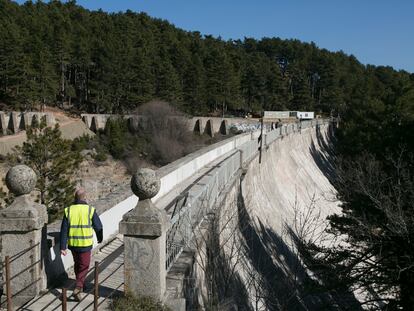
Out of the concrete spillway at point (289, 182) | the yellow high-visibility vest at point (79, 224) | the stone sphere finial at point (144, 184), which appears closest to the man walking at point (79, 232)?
the yellow high-visibility vest at point (79, 224)

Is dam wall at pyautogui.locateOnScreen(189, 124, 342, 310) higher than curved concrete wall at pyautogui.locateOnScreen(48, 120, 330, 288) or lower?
lower

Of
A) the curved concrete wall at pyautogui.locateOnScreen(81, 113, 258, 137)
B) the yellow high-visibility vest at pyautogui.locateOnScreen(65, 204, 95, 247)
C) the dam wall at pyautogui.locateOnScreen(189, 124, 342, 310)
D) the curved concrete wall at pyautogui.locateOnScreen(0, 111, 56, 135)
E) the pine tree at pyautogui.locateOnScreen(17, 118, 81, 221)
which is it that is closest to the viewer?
the yellow high-visibility vest at pyautogui.locateOnScreen(65, 204, 95, 247)

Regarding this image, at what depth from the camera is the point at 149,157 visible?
5056cm

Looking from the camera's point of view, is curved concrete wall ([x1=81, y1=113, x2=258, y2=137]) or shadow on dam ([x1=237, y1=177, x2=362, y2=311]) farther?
curved concrete wall ([x1=81, y1=113, x2=258, y2=137])

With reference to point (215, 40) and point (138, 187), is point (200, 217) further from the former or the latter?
point (215, 40)

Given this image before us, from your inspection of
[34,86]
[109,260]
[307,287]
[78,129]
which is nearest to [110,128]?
[78,129]

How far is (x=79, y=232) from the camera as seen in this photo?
231 inches

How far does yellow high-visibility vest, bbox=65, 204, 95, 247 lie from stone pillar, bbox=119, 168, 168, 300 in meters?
0.61

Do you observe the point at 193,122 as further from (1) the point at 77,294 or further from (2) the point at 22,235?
(1) the point at 77,294

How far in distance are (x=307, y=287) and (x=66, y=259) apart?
9593mm

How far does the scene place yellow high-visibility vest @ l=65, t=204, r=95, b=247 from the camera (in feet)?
19.1

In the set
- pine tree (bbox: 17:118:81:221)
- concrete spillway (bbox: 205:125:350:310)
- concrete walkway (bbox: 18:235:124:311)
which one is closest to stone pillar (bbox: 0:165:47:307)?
concrete walkway (bbox: 18:235:124:311)

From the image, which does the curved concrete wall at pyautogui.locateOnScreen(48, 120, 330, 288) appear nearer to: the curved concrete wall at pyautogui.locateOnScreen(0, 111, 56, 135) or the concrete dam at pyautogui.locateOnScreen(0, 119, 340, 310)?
the concrete dam at pyautogui.locateOnScreen(0, 119, 340, 310)

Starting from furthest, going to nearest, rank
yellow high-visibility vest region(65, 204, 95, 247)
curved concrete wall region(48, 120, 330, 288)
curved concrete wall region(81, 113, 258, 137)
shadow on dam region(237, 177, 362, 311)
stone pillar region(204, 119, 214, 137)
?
stone pillar region(204, 119, 214, 137)
curved concrete wall region(81, 113, 258, 137)
shadow on dam region(237, 177, 362, 311)
curved concrete wall region(48, 120, 330, 288)
yellow high-visibility vest region(65, 204, 95, 247)
